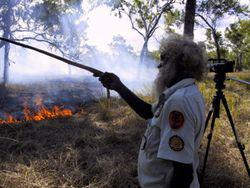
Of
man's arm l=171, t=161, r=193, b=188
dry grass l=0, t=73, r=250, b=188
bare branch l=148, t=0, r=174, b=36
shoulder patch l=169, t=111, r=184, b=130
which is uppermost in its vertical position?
bare branch l=148, t=0, r=174, b=36

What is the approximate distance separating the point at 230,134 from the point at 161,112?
371 centimetres

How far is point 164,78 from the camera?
196 centimetres

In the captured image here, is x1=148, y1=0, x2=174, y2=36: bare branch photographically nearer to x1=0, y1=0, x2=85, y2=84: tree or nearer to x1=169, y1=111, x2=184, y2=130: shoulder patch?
x1=0, y1=0, x2=85, y2=84: tree

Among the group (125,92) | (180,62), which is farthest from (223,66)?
(180,62)

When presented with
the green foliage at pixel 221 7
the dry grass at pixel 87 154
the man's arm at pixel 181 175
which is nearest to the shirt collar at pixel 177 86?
the man's arm at pixel 181 175

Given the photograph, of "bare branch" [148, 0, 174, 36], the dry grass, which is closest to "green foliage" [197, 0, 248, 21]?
"bare branch" [148, 0, 174, 36]

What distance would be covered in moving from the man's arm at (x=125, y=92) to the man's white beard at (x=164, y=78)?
0.45m

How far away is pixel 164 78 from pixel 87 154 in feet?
8.00

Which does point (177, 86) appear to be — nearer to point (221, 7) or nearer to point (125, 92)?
point (125, 92)

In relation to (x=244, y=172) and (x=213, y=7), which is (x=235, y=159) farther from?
(x=213, y=7)

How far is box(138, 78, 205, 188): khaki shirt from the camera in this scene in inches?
66.2

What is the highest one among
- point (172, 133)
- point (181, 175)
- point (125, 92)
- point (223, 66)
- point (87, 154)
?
point (223, 66)

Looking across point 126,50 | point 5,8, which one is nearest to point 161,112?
point 5,8

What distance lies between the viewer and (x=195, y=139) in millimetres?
1905
